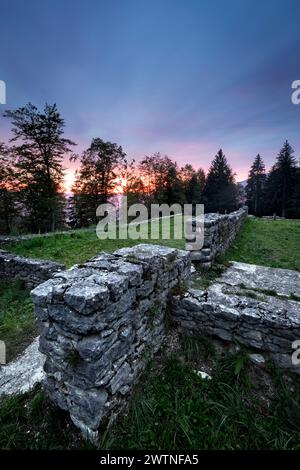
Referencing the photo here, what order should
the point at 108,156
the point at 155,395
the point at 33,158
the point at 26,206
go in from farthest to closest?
the point at 108,156, the point at 26,206, the point at 33,158, the point at 155,395

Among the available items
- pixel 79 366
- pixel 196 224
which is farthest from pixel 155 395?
pixel 196 224

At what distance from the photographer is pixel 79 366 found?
7.25 ft

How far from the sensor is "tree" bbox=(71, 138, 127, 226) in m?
23.2

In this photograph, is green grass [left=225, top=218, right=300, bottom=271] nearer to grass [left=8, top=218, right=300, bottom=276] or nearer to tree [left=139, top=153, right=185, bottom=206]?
grass [left=8, top=218, right=300, bottom=276]

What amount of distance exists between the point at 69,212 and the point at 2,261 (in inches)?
1048

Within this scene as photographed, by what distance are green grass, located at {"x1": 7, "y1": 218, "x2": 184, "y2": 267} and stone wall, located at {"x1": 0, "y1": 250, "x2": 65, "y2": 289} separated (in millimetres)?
1376

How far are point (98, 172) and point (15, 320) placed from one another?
2073 cm

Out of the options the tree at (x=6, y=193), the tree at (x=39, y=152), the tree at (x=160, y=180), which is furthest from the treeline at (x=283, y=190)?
the tree at (x=6, y=193)

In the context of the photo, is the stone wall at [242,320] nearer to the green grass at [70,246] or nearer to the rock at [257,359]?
the rock at [257,359]

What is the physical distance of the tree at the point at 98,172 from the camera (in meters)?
23.2

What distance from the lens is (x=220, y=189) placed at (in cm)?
3966

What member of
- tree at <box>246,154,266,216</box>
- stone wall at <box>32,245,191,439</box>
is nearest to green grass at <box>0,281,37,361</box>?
stone wall at <box>32,245,191,439</box>

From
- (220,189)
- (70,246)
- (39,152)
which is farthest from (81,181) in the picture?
(220,189)

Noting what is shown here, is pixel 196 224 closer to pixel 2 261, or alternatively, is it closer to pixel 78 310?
pixel 78 310
